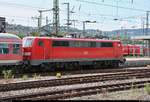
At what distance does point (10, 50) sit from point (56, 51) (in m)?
4.48

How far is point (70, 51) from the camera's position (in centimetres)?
2875

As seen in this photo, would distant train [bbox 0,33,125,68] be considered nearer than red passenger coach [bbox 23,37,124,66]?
Yes

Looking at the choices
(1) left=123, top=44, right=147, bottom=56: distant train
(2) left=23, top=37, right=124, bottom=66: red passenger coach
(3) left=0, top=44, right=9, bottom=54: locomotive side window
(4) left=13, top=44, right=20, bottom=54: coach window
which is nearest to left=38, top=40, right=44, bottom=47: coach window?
(2) left=23, top=37, right=124, bottom=66: red passenger coach

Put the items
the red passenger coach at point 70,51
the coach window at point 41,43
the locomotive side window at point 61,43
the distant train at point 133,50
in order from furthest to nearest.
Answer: the distant train at point 133,50, the locomotive side window at point 61,43, the coach window at point 41,43, the red passenger coach at point 70,51

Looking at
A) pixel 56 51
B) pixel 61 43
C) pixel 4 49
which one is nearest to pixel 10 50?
pixel 4 49

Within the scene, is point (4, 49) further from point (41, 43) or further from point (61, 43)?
point (61, 43)

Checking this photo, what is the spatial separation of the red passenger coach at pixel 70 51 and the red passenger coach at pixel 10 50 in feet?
4.62

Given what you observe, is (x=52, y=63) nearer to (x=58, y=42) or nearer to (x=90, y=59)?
(x=58, y=42)

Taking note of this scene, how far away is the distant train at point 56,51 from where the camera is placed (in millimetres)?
24422

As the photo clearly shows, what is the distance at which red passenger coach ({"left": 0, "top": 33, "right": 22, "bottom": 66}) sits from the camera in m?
23.9

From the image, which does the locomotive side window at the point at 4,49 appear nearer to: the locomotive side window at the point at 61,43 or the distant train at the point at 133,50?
the locomotive side window at the point at 61,43

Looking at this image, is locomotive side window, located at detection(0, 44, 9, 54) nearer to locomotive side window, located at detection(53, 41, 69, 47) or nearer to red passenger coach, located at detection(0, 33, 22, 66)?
red passenger coach, located at detection(0, 33, 22, 66)

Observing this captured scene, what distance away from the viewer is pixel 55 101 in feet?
42.9

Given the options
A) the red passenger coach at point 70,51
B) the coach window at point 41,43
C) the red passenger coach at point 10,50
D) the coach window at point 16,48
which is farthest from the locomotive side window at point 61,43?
the coach window at point 16,48
